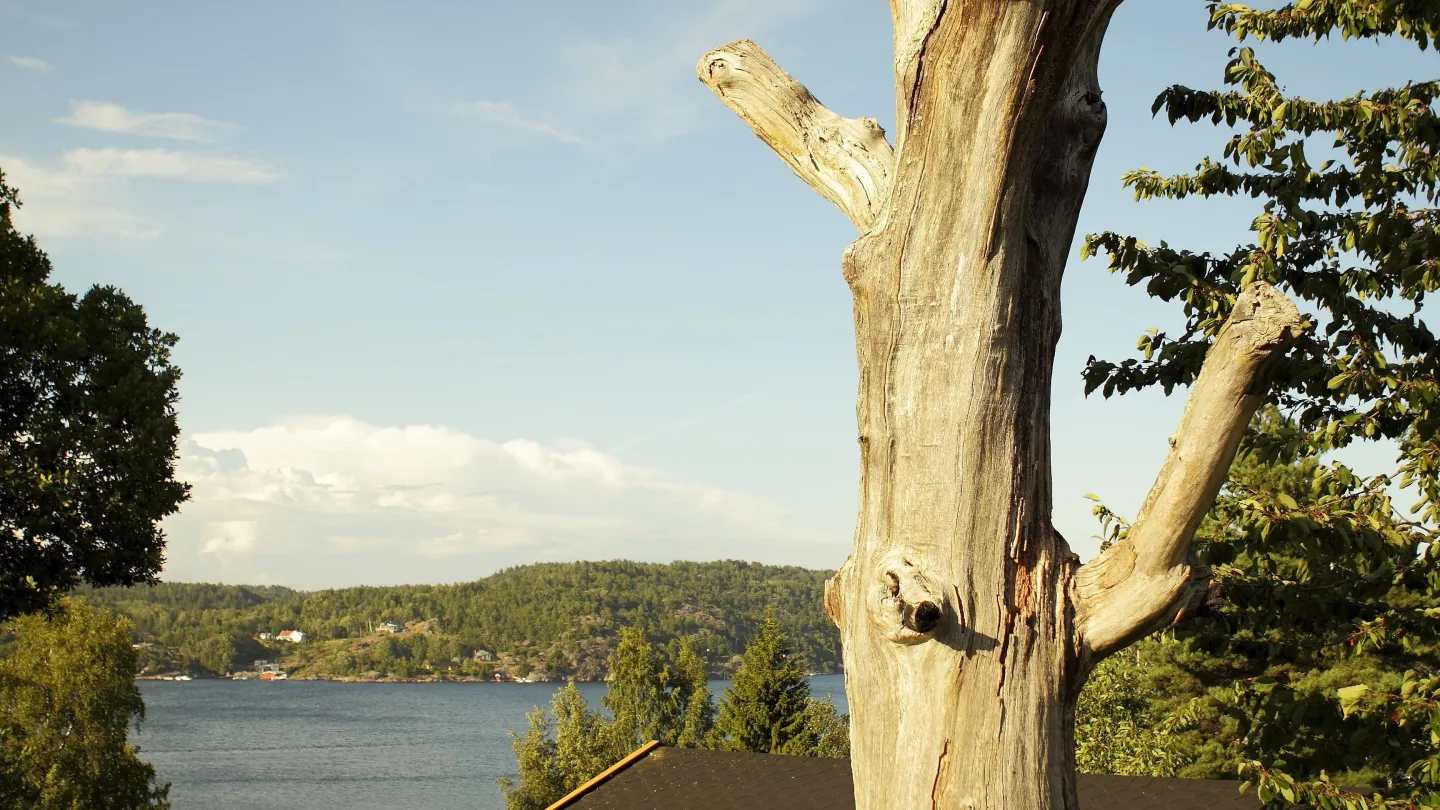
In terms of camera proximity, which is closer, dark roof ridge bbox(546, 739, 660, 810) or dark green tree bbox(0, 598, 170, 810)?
dark roof ridge bbox(546, 739, 660, 810)

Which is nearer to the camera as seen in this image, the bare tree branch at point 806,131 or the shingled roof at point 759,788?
the bare tree branch at point 806,131

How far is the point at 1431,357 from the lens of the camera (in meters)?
6.18

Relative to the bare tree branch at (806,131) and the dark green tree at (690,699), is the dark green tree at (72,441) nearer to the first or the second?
the bare tree branch at (806,131)

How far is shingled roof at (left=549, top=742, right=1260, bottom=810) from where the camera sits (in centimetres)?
1112

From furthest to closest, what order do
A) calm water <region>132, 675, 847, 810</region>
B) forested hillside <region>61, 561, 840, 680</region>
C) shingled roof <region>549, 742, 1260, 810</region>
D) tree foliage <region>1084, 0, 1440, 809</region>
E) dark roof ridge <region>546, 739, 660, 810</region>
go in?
forested hillside <region>61, 561, 840, 680</region> < calm water <region>132, 675, 847, 810</region> < dark roof ridge <region>546, 739, 660, 810</region> < shingled roof <region>549, 742, 1260, 810</region> < tree foliage <region>1084, 0, 1440, 809</region>

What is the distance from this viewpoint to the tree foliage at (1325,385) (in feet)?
17.4

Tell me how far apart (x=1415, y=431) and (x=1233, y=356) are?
13.5 ft

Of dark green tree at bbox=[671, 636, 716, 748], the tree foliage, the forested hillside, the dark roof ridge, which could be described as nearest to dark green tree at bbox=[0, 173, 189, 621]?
the dark roof ridge

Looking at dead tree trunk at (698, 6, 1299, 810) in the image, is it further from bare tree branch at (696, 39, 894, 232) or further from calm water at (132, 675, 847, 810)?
calm water at (132, 675, 847, 810)

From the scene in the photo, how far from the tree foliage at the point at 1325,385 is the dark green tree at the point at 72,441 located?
11.6m

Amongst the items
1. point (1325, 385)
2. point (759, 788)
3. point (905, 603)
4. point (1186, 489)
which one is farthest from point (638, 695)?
point (1186, 489)

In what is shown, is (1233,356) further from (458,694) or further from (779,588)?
(458,694)

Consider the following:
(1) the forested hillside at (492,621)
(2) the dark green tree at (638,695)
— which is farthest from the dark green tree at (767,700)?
(1) the forested hillside at (492,621)

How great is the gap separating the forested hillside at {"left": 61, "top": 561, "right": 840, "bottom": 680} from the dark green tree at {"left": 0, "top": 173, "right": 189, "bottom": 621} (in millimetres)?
99758
